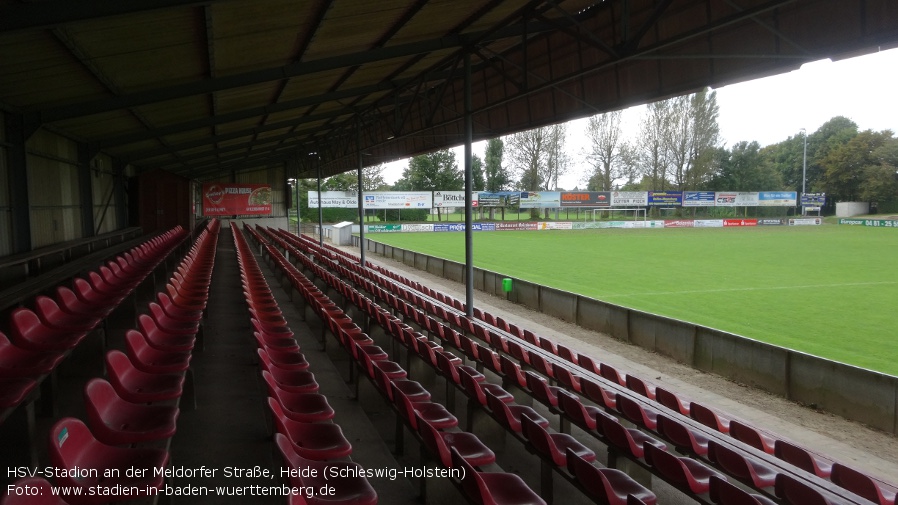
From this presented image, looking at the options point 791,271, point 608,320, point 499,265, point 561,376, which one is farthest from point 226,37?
point 791,271

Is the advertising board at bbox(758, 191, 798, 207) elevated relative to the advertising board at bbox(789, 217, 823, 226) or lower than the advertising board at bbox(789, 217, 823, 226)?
elevated

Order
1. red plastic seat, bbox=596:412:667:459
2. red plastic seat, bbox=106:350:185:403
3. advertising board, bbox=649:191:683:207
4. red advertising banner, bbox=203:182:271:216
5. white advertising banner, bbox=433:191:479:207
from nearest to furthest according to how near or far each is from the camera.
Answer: red plastic seat, bbox=106:350:185:403 < red plastic seat, bbox=596:412:667:459 < red advertising banner, bbox=203:182:271:216 < white advertising banner, bbox=433:191:479:207 < advertising board, bbox=649:191:683:207

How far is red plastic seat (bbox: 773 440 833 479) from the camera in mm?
4789

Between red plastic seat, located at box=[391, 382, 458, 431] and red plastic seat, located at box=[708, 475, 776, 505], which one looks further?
red plastic seat, located at box=[391, 382, 458, 431]

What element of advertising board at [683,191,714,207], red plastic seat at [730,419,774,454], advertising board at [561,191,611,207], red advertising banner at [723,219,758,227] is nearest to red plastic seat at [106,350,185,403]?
red plastic seat at [730,419,774,454]

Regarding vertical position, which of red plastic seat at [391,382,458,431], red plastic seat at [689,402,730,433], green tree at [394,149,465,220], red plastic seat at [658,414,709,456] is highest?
green tree at [394,149,465,220]

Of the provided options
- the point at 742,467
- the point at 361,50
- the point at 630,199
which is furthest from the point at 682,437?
the point at 630,199

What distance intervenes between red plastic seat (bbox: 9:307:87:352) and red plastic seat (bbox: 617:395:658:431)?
4.94 meters

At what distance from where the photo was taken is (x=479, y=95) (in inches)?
547

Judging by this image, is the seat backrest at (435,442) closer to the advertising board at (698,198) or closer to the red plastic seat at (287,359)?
the red plastic seat at (287,359)

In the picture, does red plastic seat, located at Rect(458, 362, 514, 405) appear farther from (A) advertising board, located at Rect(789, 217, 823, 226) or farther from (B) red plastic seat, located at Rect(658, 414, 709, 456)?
(A) advertising board, located at Rect(789, 217, 823, 226)

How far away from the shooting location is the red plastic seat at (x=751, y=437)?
539cm

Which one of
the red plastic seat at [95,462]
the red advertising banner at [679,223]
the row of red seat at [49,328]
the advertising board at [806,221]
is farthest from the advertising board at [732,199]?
the red plastic seat at [95,462]

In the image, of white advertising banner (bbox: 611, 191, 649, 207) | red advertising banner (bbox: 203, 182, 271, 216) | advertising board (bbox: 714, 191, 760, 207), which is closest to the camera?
red advertising banner (bbox: 203, 182, 271, 216)
